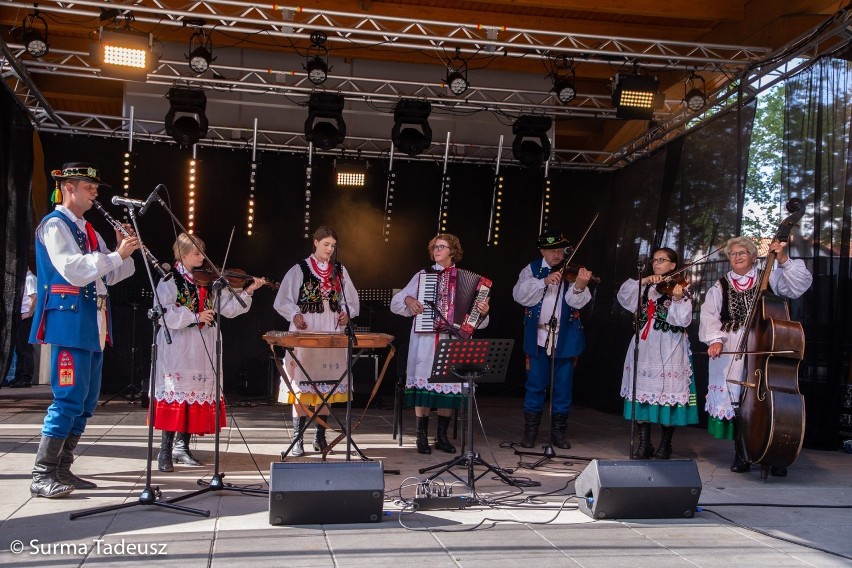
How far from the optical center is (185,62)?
888 cm

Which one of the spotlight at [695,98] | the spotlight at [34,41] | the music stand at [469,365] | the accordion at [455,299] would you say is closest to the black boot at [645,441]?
the accordion at [455,299]

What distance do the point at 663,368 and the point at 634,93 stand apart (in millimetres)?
3367

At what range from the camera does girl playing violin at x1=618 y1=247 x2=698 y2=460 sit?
629 cm

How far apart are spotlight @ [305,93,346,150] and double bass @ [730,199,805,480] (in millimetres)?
5177

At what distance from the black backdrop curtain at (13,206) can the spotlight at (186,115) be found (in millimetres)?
1569

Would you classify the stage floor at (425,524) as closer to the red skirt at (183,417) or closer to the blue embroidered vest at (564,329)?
the red skirt at (183,417)

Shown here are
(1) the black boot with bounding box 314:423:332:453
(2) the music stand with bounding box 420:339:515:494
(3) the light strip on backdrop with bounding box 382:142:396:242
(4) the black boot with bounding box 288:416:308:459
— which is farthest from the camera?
(3) the light strip on backdrop with bounding box 382:142:396:242

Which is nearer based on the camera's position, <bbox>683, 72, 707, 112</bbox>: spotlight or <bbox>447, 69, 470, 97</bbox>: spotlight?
<bbox>683, 72, 707, 112</bbox>: spotlight

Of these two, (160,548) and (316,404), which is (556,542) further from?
(316,404)

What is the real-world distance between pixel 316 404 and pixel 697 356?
4671mm

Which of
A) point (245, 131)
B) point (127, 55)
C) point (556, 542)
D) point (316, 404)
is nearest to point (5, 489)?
point (316, 404)

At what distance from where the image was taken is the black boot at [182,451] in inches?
223

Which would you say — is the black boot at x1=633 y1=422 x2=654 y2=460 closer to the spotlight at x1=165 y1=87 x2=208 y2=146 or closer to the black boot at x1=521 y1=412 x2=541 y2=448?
the black boot at x1=521 y1=412 x2=541 y2=448

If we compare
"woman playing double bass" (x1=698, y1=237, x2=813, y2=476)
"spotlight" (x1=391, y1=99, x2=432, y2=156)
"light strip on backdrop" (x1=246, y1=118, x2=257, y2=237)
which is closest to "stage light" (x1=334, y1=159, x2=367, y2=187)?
"light strip on backdrop" (x1=246, y1=118, x2=257, y2=237)
